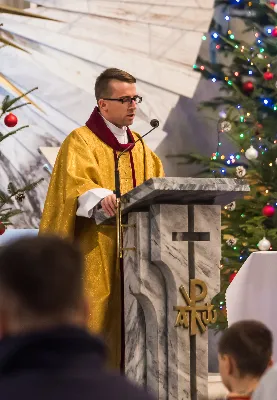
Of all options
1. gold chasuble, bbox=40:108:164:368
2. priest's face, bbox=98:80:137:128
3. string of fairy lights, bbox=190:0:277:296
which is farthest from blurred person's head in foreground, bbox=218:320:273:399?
string of fairy lights, bbox=190:0:277:296

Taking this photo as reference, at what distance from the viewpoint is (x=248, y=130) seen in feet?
23.2

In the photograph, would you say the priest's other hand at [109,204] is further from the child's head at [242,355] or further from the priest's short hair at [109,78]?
the child's head at [242,355]

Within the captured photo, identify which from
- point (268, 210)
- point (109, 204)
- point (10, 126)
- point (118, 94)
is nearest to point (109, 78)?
point (118, 94)

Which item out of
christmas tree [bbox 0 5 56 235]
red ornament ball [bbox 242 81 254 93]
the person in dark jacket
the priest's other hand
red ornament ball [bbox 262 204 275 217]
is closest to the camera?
the person in dark jacket

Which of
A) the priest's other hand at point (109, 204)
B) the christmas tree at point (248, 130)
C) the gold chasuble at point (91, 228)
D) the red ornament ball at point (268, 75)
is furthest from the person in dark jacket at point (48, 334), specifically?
the red ornament ball at point (268, 75)

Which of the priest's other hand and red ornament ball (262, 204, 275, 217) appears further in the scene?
red ornament ball (262, 204, 275, 217)

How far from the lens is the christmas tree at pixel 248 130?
6.90 meters

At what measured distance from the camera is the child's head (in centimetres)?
250

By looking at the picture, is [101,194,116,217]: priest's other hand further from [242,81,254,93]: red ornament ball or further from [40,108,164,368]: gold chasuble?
[242,81,254,93]: red ornament ball

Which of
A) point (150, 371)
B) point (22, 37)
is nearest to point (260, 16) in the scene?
point (22, 37)

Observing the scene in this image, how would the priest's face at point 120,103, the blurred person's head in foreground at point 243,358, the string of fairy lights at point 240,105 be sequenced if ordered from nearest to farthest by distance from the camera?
the blurred person's head in foreground at point 243,358, the priest's face at point 120,103, the string of fairy lights at point 240,105

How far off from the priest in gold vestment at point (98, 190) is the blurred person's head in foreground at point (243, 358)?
1641 mm

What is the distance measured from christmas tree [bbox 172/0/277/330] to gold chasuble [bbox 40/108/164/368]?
7.60 ft

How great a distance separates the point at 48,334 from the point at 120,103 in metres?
3.41
